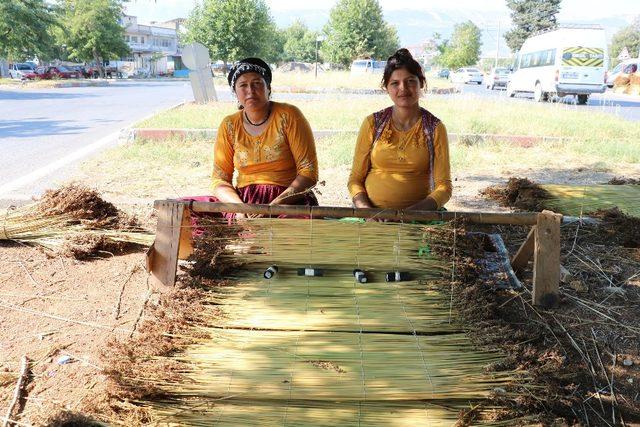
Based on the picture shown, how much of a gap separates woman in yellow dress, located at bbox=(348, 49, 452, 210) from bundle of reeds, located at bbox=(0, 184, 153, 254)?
1.76 m

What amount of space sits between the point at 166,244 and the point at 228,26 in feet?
103

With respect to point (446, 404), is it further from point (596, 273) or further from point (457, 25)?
point (457, 25)

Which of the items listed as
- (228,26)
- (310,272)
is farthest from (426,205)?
(228,26)

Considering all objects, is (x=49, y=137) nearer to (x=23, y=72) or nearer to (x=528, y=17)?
(x=23, y=72)

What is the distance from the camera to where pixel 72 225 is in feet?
14.3

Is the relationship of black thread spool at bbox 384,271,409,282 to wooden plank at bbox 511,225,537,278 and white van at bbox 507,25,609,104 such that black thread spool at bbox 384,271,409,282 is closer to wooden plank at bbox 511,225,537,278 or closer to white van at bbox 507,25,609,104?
wooden plank at bbox 511,225,537,278

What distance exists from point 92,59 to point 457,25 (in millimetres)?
46896

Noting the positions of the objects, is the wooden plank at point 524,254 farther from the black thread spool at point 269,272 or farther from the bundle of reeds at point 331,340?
the black thread spool at point 269,272

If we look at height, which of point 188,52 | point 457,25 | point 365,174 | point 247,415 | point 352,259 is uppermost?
point 457,25

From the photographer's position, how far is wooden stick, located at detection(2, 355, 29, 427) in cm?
216

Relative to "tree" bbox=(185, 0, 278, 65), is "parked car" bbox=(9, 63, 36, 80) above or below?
below

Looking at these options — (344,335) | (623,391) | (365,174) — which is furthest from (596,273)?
(344,335)

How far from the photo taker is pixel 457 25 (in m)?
75.6

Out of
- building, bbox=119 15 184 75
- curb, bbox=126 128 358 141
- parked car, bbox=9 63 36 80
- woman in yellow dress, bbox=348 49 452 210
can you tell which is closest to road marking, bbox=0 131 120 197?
curb, bbox=126 128 358 141
